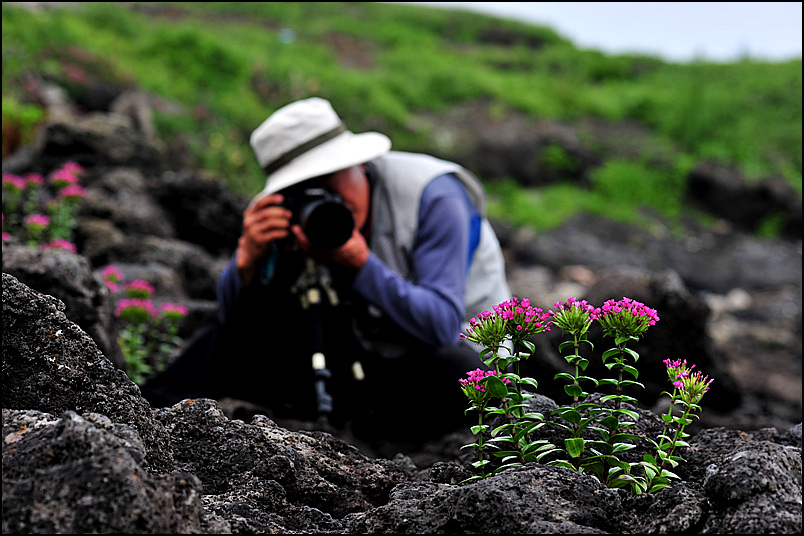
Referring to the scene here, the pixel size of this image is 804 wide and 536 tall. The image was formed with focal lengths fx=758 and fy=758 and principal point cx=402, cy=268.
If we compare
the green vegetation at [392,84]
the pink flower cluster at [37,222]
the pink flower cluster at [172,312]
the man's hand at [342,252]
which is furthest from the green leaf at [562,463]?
the green vegetation at [392,84]

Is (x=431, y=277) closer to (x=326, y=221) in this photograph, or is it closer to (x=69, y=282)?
(x=326, y=221)

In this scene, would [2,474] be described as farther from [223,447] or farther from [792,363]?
[792,363]

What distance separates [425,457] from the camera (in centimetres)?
269

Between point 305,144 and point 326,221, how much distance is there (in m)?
0.54

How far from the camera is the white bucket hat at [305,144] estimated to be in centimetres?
319

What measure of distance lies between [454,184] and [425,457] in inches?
54.8

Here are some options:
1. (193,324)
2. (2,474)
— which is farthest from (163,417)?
(193,324)

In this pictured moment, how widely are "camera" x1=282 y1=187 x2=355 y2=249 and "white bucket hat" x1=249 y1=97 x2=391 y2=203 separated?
25 centimetres

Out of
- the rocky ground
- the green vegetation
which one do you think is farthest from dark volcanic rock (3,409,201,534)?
the green vegetation

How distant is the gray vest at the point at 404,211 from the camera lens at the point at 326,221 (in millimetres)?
526

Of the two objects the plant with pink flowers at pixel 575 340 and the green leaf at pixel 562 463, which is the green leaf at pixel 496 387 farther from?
the green leaf at pixel 562 463

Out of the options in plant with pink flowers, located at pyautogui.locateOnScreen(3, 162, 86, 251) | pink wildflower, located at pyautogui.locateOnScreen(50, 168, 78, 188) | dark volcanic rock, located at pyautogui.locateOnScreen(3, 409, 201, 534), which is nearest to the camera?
dark volcanic rock, located at pyautogui.locateOnScreen(3, 409, 201, 534)

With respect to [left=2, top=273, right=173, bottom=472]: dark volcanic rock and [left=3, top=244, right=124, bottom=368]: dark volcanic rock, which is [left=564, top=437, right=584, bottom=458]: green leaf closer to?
[left=2, top=273, right=173, bottom=472]: dark volcanic rock

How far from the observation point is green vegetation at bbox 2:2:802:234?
A: 1079 cm
